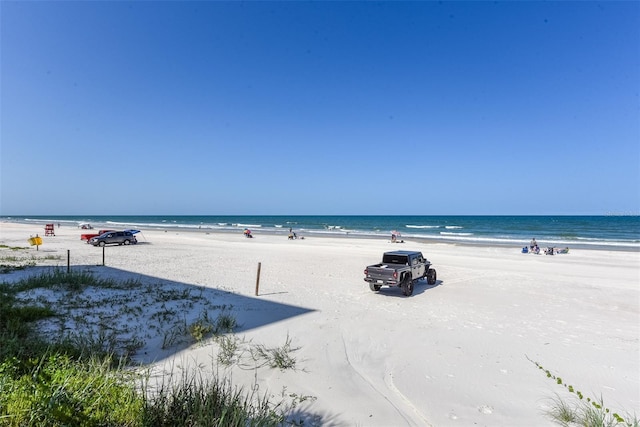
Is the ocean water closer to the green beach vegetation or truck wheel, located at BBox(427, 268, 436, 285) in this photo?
truck wheel, located at BBox(427, 268, 436, 285)

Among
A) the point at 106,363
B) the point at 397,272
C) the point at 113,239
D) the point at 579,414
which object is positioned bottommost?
the point at 579,414

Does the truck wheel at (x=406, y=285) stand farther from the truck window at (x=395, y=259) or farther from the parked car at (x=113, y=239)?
the parked car at (x=113, y=239)

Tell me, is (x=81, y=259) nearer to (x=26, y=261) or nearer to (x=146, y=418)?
(x=26, y=261)

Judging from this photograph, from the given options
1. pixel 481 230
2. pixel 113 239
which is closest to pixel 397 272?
pixel 113 239

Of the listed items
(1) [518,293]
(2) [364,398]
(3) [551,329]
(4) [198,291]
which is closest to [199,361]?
(2) [364,398]

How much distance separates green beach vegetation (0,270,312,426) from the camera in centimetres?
338

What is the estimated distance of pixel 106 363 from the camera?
18.1 feet

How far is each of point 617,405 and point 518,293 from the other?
9340 mm

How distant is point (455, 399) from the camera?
5805mm

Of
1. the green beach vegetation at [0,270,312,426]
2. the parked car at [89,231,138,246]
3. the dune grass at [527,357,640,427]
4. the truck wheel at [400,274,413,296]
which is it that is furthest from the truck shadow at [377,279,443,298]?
the parked car at [89,231,138,246]

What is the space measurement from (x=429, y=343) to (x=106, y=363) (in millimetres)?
6976

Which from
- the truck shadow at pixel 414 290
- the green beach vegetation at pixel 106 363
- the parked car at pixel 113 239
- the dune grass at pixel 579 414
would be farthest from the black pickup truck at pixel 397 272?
the parked car at pixel 113 239

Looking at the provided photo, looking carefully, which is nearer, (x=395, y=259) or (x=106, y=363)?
(x=106, y=363)

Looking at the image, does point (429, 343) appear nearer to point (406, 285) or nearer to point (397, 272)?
point (397, 272)
